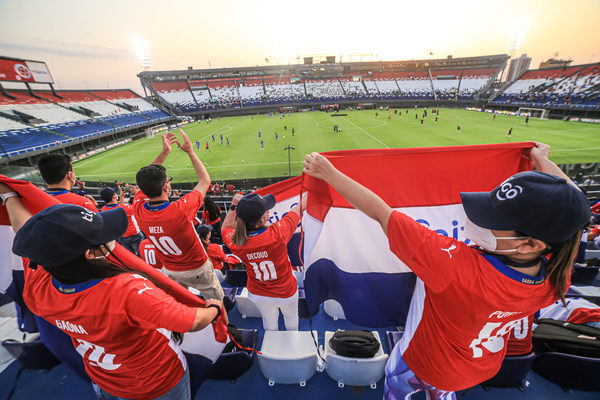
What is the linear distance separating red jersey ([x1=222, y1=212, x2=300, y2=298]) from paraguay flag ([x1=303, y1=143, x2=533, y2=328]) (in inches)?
21.3

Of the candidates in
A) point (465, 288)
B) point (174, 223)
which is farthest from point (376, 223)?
point (174, 223)

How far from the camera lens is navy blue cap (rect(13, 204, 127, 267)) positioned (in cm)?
131

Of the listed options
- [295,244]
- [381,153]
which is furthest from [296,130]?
[381,153]

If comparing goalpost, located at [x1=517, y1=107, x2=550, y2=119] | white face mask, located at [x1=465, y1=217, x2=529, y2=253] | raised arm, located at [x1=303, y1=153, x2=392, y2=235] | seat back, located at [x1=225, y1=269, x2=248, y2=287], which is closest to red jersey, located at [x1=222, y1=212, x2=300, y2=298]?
raised arm, located at [x1=303, y1=153, x2=392, y2=235]

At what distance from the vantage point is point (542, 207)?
1188 mm

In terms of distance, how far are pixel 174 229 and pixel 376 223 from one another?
2.65 metres

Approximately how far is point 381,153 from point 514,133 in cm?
3191

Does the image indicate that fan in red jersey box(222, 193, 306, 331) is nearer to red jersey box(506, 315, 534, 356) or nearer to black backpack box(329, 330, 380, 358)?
black backpack box(329, 330, 380, 358)

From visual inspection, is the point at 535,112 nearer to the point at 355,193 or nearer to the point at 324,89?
the point at 324,89

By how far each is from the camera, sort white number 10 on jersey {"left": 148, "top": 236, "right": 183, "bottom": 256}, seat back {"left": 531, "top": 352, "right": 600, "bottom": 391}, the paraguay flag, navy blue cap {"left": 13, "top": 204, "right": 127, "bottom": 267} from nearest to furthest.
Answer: navy blue cap {"left": 13, "top": 204, "right": 127, "bottom": 267} → the paraguay flag → seat back {"left": 531, "top": 352, "right": 600, "bottom": 391} → white number 10 on jersey {"left": 148, "top": 236, "right": 183, "bottom": 256}

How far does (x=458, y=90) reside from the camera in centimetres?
5828

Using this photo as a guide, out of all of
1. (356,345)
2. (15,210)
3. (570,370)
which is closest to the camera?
(15,210)

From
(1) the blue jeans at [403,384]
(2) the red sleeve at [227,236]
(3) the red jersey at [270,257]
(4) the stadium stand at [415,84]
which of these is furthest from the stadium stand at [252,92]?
(1) the blue jeans at [403,384]

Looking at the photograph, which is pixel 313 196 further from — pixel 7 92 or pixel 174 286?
pixel 7 92
